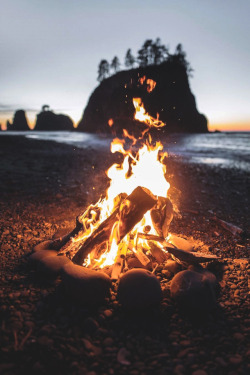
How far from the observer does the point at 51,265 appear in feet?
11.8

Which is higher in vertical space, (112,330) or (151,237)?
(151,237)

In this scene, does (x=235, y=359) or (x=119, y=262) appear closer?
(x=235, y=359)

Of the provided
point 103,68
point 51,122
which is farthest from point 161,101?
point 51,122

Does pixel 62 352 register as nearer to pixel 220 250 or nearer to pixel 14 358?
pixel 14 358

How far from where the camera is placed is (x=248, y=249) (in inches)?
203

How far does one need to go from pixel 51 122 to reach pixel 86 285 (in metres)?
172

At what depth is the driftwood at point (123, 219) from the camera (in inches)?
151

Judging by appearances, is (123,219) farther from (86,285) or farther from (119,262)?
(86,285)

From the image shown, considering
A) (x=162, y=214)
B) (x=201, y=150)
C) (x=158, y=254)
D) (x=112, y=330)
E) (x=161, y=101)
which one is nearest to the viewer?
(x=112, y=330)

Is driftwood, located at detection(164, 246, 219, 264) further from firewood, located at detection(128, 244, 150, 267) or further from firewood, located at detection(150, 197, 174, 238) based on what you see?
firewood, located at detection(150, 197, 174, 238)

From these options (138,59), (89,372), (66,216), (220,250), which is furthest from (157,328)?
(138,59)

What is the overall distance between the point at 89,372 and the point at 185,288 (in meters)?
1.45

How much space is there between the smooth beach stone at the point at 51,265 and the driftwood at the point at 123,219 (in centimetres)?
22

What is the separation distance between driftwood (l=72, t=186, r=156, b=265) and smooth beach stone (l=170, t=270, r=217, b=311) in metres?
1.08
